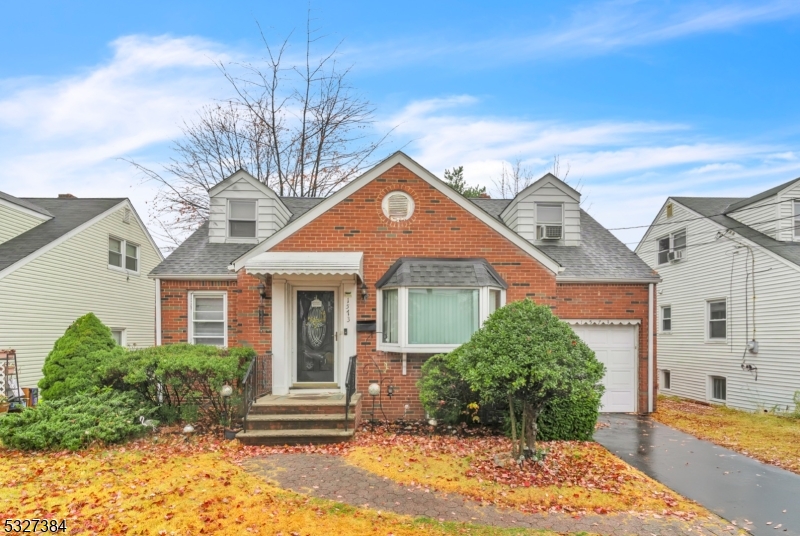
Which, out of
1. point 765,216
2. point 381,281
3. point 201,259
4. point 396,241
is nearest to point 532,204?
point 396,241

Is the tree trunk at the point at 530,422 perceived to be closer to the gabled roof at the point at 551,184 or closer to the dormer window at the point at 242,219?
the gabled roof at the point at 551,184

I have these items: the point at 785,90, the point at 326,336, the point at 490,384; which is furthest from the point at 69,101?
the point at 785,90

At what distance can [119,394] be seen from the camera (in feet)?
27.8

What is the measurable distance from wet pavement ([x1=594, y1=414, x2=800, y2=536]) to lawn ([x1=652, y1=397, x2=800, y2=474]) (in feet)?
1.48

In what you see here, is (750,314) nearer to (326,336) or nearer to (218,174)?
(326,336)

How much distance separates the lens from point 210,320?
11.9 m

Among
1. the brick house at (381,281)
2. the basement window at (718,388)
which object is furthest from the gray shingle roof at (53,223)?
the basement window at (718,388)

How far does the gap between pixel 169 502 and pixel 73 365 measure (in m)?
4.96

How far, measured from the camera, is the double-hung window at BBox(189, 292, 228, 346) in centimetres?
1186

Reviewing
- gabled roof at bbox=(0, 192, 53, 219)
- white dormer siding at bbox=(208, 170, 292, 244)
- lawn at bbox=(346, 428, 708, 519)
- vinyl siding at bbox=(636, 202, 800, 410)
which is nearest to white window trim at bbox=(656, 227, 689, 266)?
vinyl siding at bbox=(636, 202, 800, 410)

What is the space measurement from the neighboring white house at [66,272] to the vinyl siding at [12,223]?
0.05 ft

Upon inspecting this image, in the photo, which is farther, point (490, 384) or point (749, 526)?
point (490, 384)

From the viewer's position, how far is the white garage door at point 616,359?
39.1 feet

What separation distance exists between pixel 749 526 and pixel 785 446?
5.01 metres
